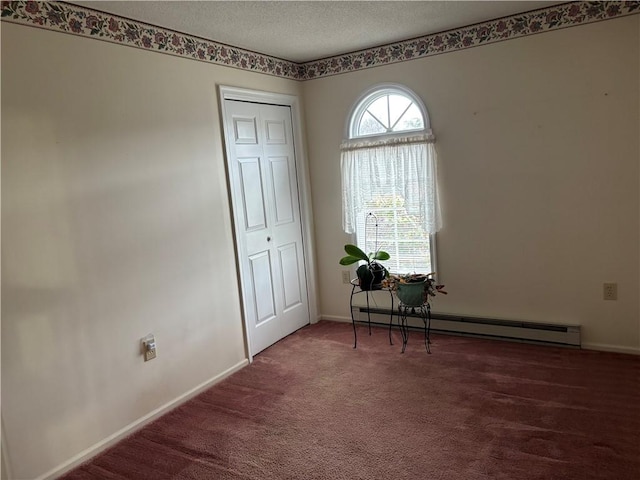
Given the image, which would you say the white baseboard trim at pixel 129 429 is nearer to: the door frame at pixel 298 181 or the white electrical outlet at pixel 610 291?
the door frame at pixel 298 181

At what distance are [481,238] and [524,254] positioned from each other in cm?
32

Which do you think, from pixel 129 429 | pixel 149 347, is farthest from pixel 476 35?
pixel 129 429

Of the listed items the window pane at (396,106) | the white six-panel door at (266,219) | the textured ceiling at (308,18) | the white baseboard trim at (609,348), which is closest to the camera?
the textured ceiling at (308,18)

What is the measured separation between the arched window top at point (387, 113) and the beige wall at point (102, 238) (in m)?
1.16

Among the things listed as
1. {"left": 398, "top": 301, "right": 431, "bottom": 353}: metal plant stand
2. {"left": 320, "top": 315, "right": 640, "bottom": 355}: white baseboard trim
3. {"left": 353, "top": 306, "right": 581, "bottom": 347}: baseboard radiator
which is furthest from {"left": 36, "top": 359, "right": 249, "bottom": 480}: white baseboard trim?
{"left": 320, "top": 315, "right": 640, "bottom": 355}: white baseboard trim

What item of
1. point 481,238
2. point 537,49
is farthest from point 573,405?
point 537,49

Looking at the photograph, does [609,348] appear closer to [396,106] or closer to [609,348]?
[609,348]

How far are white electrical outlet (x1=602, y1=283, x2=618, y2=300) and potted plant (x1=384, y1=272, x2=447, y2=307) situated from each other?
108cm

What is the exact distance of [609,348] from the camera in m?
3.35

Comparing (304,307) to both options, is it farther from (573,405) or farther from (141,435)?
(573,405)

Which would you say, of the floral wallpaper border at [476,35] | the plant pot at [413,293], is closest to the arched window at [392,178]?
the floral wallpaper border at [476,35]

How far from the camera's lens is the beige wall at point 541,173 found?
3143mm

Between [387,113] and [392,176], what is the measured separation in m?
0.52

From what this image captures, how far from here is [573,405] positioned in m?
2.69
